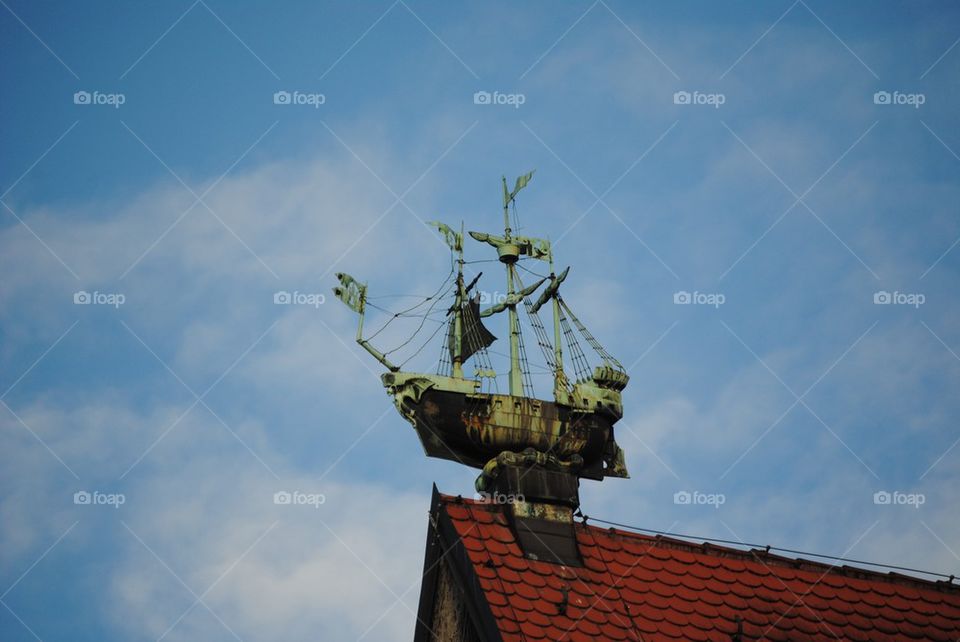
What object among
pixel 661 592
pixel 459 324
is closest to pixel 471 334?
pixel 459 324

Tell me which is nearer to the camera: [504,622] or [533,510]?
[504,622]

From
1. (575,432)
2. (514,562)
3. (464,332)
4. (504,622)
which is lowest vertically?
(504,622)

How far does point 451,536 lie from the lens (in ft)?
64.8

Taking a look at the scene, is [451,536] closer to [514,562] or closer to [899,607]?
[514,562]

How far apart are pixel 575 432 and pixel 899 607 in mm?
6666

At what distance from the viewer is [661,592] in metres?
Answer: 19.6

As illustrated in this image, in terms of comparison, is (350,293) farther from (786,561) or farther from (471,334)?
(786,561)

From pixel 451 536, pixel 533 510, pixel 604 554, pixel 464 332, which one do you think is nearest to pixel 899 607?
pixel 604 554

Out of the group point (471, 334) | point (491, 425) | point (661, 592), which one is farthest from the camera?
point (471, 334)

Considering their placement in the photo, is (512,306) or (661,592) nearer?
(661,592)

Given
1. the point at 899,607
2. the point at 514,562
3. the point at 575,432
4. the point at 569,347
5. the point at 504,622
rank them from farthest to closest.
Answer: the point at 569,347 < the point at 575,432 < the point at 899,607 < the point at 514,562 < the point at 504,622

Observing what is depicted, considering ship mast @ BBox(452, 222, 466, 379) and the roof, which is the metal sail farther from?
the roof

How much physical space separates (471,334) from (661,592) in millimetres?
6592

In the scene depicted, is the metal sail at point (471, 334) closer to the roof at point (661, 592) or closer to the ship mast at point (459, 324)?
the ship mast at point (459, 324)
